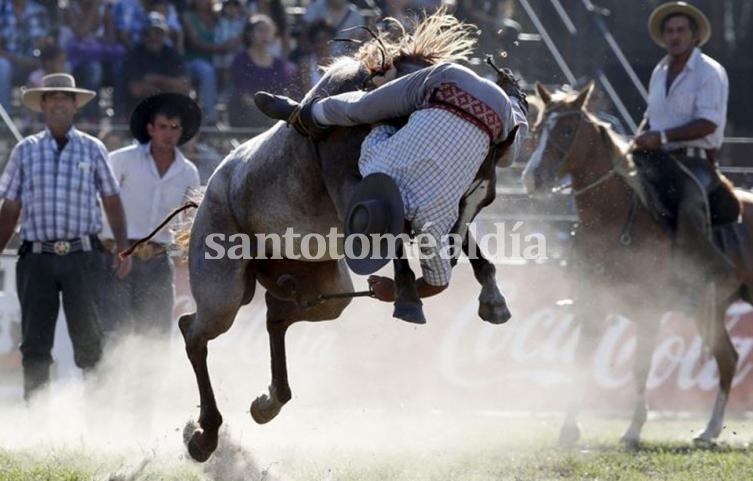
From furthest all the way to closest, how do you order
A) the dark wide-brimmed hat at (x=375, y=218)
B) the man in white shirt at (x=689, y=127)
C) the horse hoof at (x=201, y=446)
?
the man in white shirt at (x=689, y=127)
the horse hoof at (x=201, y=446)
the dark wide-brimmed hat at (x=375, y=218)

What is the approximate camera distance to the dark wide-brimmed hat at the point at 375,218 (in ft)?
19.5

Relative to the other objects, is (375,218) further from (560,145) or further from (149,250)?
(560,145)

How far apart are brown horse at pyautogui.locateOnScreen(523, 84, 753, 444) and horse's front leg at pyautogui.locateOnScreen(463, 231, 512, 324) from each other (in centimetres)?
383

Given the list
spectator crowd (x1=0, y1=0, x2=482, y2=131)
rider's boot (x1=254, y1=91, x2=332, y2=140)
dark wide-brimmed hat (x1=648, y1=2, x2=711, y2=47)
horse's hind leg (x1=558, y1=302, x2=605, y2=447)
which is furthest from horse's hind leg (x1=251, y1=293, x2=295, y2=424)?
spectator crowd (x1=0, y1=0, x2=482, y2=131)

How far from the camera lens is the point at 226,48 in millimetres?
13781

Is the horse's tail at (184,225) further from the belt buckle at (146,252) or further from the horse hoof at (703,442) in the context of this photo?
the horse hoof at (703,442)

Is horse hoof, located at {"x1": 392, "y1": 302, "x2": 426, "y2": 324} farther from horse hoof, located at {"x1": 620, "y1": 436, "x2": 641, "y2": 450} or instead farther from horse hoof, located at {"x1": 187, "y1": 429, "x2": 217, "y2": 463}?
horse hoof, located at {"x1": 620, "y1": 436, "x2": 641, "y2": 450}

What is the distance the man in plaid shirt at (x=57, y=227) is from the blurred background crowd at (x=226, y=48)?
3.06m

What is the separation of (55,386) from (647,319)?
4.34 m

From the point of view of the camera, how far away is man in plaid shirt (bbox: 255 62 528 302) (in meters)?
6.12

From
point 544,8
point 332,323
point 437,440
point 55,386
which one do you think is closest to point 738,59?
point 544,8

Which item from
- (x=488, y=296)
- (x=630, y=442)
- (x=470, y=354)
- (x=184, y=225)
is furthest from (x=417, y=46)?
(x=470, y=354)

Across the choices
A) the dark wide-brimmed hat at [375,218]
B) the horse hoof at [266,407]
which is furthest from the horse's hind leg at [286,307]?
the dark wide-brimmed hat at [375,218]

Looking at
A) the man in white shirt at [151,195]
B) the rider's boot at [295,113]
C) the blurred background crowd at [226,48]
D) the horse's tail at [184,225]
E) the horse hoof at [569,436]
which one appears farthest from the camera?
the blurred background crowd at [226,48]
